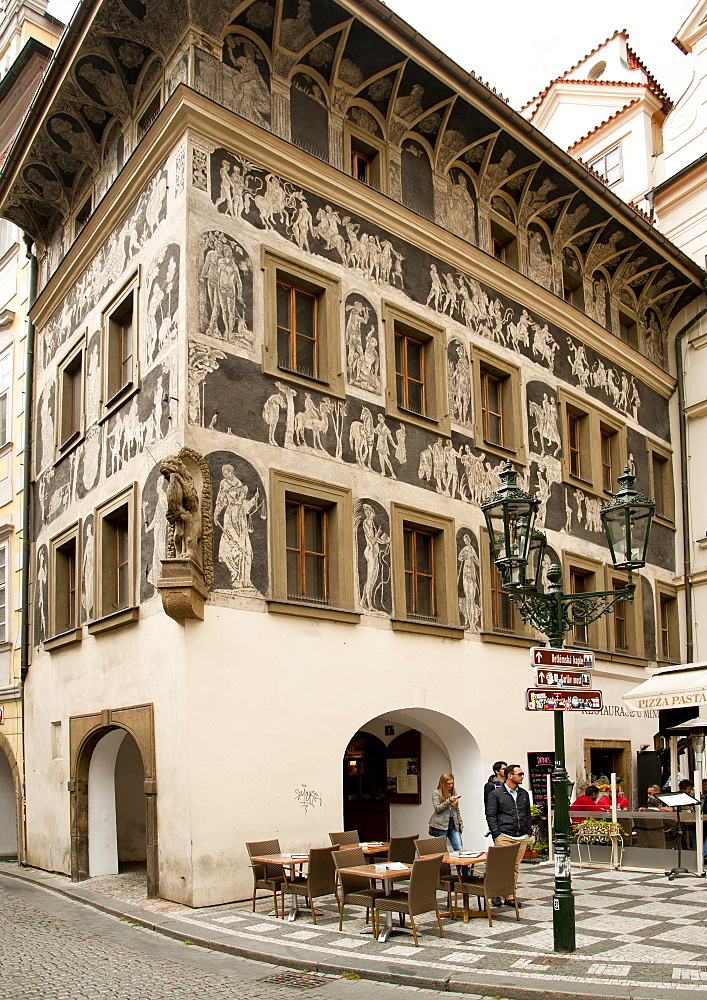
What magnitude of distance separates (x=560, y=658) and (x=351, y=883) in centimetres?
339

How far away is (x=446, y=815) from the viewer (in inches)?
531

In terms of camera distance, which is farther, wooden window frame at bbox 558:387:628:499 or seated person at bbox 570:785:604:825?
wooden window frame at bbox 558:387:628:499

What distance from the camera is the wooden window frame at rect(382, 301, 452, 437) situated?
1630cm

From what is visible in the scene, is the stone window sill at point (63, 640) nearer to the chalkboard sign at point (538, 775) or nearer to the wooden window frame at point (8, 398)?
the wooden window frame at point (8, 398)

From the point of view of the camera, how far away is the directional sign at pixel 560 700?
30.3 feet

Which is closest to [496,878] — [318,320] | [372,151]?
[318,320]

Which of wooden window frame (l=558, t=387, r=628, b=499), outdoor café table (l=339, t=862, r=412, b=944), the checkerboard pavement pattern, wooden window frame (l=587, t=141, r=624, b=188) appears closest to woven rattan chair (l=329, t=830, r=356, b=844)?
the checkerboard pavement pattern

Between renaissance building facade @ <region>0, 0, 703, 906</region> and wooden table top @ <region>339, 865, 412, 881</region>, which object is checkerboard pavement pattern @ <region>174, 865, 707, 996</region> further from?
renaissance building facade @ <region>0, 0, 703, 906</region>

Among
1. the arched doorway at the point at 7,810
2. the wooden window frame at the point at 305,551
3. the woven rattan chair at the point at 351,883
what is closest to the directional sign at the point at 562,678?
the woven rattan chair at the point at 351,883

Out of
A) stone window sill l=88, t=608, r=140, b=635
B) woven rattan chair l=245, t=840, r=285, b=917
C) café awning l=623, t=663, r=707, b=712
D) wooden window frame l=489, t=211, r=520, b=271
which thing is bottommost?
woven rattan chair l=245, t=840, r=285, b=917

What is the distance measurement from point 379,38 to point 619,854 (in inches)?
504

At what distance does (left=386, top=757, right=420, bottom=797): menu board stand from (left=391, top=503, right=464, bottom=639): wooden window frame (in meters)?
2.44

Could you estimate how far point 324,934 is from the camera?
34.0 ft

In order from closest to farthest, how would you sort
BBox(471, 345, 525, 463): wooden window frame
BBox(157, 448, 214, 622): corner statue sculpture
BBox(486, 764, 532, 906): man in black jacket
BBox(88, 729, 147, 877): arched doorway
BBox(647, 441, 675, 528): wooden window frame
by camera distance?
BBox(157, 448, 214, 622): corner statue sculpture < BBox(486, 764, 532, 906): man in black jacket < BBox(88, 729, 147, 877): arched doorway < BBox(471, 345, 525, 463): wooden window frame < BBox(647, 441, 675, 528): wooden window frame
